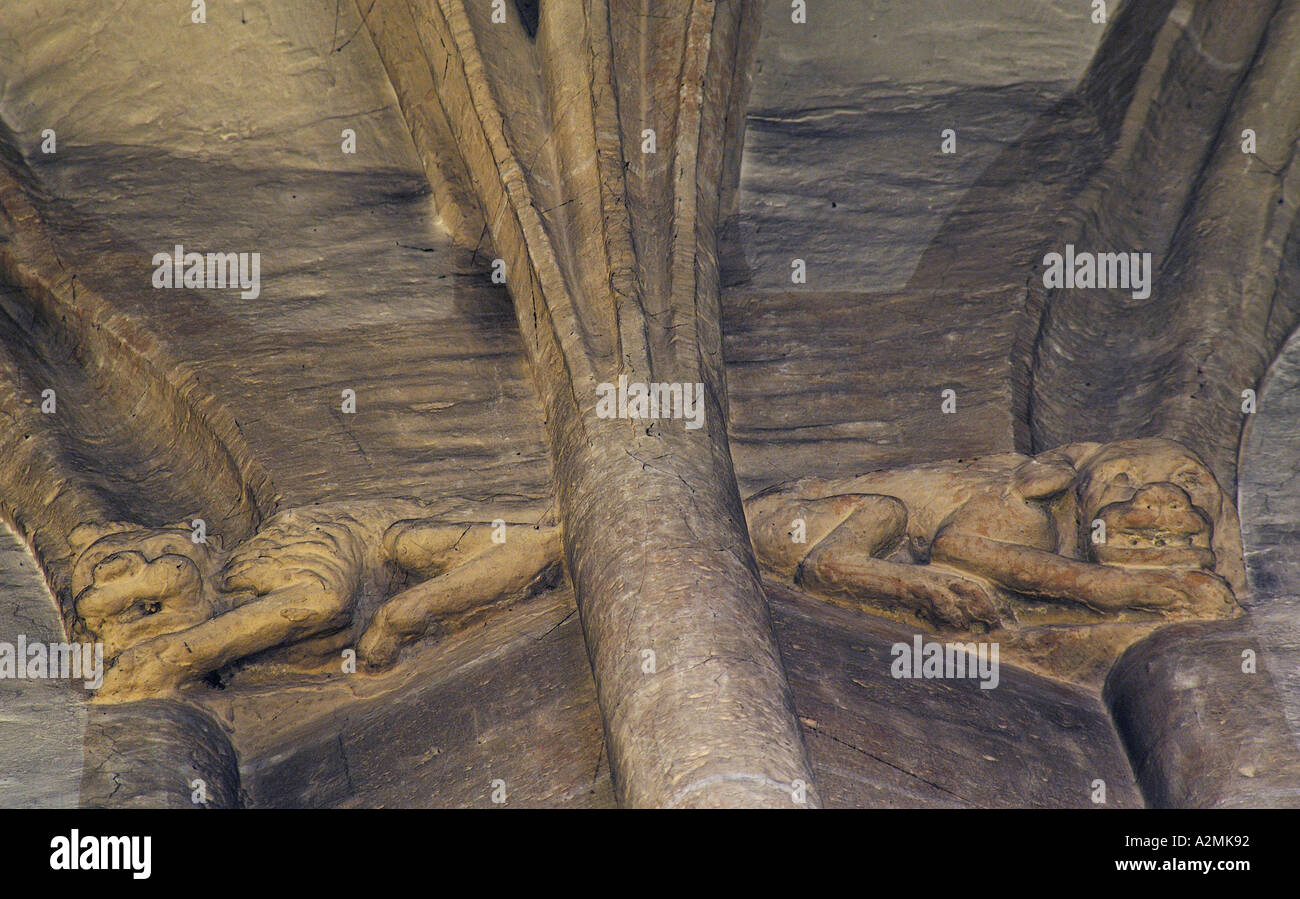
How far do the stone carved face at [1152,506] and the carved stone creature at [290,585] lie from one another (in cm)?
171

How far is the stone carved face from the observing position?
16.5 feet

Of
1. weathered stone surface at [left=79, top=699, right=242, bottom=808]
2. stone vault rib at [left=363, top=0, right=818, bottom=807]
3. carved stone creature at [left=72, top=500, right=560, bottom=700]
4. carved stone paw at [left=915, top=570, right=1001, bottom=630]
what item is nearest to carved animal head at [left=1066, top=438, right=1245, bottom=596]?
carved stone paw at [left=915, top=570, right=1001, bottom=630]

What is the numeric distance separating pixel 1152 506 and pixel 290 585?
263 centimetres

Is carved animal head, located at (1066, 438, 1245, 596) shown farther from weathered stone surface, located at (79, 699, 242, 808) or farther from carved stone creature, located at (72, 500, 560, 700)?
weathered stone surface, located at (79, 699, 242, 808)

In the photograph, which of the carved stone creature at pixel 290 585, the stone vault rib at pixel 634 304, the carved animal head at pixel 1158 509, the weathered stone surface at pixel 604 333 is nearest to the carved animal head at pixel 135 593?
the carved stone creature at pixel 290 585

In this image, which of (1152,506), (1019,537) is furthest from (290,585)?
(1152,506)

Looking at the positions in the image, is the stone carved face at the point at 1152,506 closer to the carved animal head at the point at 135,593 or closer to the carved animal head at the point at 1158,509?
the carved animal head at the point at 1158,509

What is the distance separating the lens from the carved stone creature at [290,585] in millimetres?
4938

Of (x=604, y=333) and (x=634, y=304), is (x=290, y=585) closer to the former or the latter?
(x=604, y=333)

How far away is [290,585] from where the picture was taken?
5.01 meters

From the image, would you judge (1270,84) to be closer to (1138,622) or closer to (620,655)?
(1138,622)
